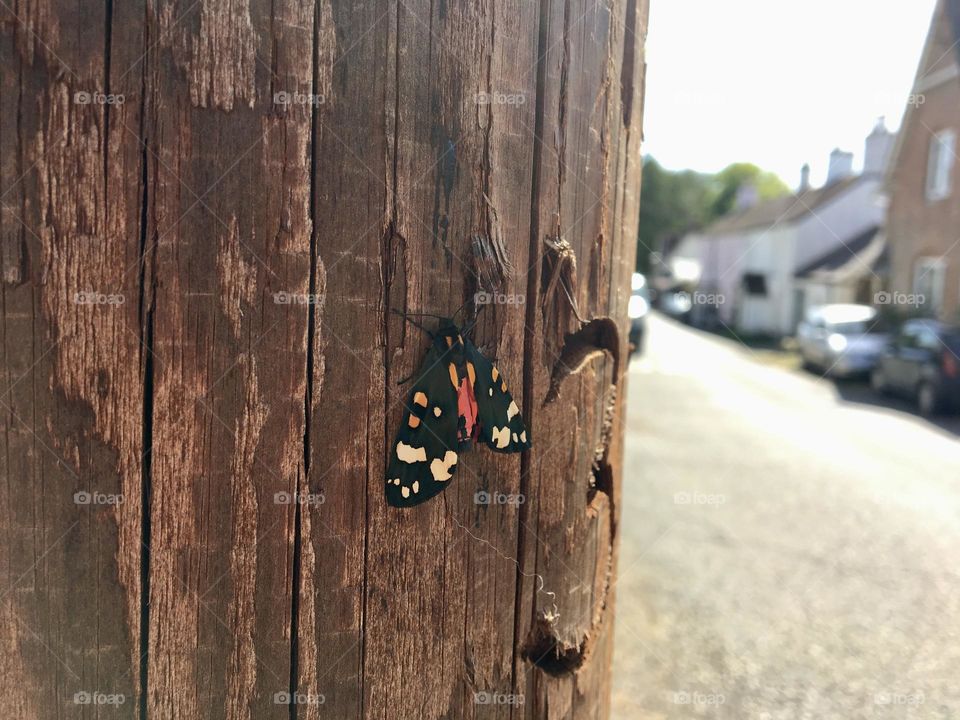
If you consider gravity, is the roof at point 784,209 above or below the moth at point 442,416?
above

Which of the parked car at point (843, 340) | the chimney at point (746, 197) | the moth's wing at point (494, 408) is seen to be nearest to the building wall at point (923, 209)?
the parked car at point (843, 340)

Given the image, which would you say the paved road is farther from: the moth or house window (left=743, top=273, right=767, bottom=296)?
house window (left=743, top=273, right=767, bottom=296)

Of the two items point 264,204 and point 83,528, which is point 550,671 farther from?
point 264,204

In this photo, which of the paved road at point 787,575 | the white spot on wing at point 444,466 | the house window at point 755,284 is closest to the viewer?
the white spot on wing at point 444,466

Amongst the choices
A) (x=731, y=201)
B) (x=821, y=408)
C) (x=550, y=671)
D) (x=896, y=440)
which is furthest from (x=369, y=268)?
(x=731, y=201)

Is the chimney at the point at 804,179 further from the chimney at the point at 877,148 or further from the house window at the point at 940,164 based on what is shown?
the house window at the point at 940,164

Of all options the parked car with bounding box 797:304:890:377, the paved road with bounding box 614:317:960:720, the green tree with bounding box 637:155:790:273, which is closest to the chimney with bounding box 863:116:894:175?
the parked car with bounding box 797:304:890:377
